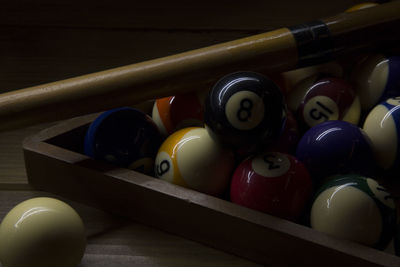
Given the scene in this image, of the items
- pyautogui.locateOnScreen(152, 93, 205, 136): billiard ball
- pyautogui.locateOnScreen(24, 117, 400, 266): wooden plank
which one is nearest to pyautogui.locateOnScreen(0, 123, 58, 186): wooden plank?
pyautogui.locateOnScreen(24, 117, 400, 266): wooden plank

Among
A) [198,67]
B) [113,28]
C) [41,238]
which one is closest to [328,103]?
[198,67]

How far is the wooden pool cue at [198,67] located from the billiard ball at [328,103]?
0.19 feet

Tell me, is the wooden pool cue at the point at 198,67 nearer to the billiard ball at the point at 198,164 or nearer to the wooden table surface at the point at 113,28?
the billiard ball at the point at 198,164

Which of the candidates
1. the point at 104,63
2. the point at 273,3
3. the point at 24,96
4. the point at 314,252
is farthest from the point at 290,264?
the point at 273,3

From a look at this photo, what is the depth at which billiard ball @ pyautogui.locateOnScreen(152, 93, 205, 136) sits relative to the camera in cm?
110

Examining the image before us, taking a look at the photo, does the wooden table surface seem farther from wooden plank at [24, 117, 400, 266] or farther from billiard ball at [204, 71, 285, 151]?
billiard ball at [204, 71, 285, 151]

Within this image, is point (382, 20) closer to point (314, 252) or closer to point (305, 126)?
point (305, 126)

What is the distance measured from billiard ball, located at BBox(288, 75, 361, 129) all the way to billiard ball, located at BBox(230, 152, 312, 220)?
166 millimetres

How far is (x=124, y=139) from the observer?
1.03 metres

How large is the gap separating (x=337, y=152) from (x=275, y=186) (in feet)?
0.44

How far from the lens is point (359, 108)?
110 centimetres

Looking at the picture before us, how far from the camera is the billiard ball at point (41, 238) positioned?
2.71 feet

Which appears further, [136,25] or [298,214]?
[136,25]

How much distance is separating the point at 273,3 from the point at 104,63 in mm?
452
